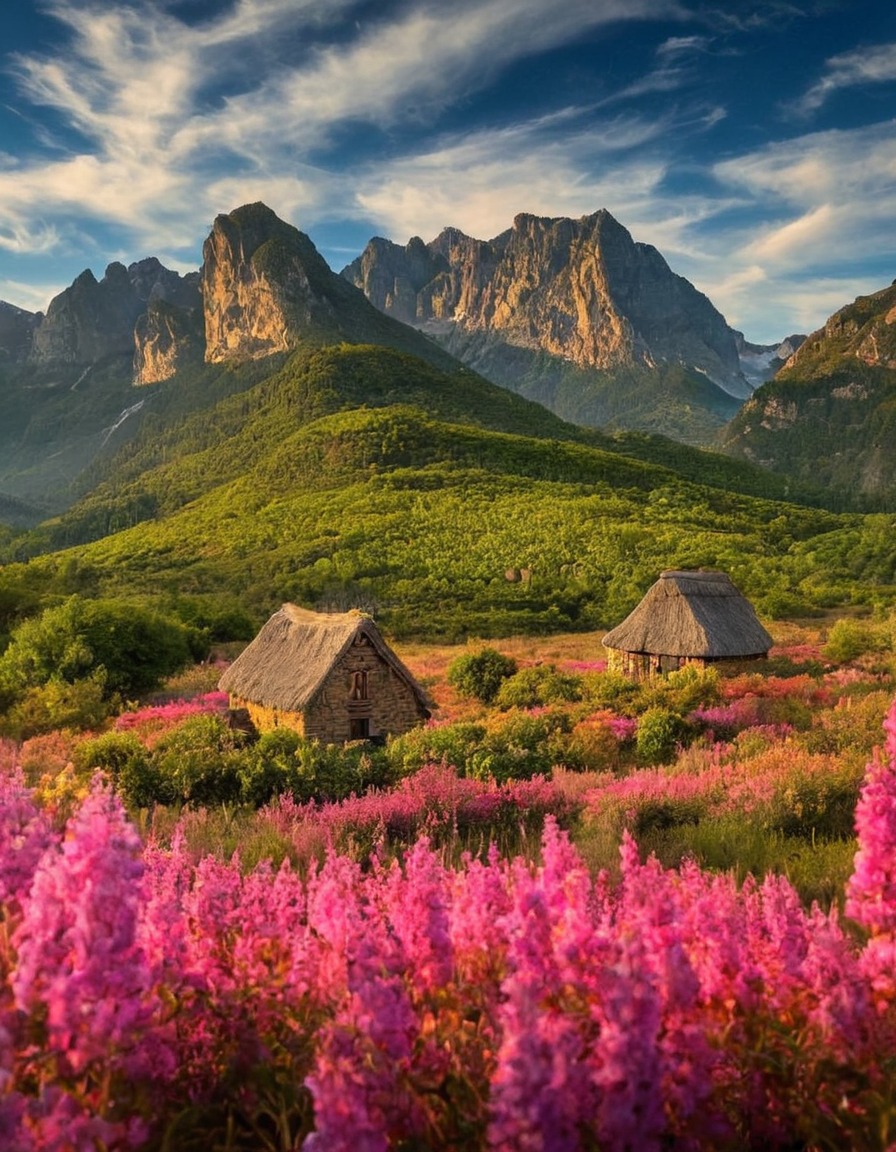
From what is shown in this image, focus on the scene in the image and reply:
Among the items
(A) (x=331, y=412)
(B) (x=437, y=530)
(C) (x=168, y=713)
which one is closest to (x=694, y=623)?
(C) (x=168, y=713)

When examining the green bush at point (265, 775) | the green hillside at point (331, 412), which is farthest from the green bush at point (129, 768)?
the green hillside at point (331, 412)

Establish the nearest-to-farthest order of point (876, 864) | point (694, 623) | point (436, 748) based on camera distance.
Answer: point (876, 864) < point (436, 748) < point (694, 623)

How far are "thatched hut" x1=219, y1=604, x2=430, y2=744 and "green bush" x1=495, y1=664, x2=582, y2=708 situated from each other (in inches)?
151

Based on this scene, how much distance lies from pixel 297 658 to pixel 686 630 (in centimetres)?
1523

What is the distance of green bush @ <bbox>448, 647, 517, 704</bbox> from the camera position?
28359mm

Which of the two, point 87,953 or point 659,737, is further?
point 659,737

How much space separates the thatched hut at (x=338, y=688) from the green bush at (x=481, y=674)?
5.44 metres

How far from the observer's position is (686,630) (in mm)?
30578

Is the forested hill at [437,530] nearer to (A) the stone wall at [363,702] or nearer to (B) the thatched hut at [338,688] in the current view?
(B) the thatched hut at [338,688]

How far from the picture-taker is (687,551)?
6581 cm

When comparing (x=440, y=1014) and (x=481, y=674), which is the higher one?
(x=440, y=1014)

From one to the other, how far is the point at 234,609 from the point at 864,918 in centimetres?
4282

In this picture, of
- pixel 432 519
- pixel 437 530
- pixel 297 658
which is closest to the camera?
pixel 297 658

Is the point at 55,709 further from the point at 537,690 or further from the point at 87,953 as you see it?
the point at 87,953
